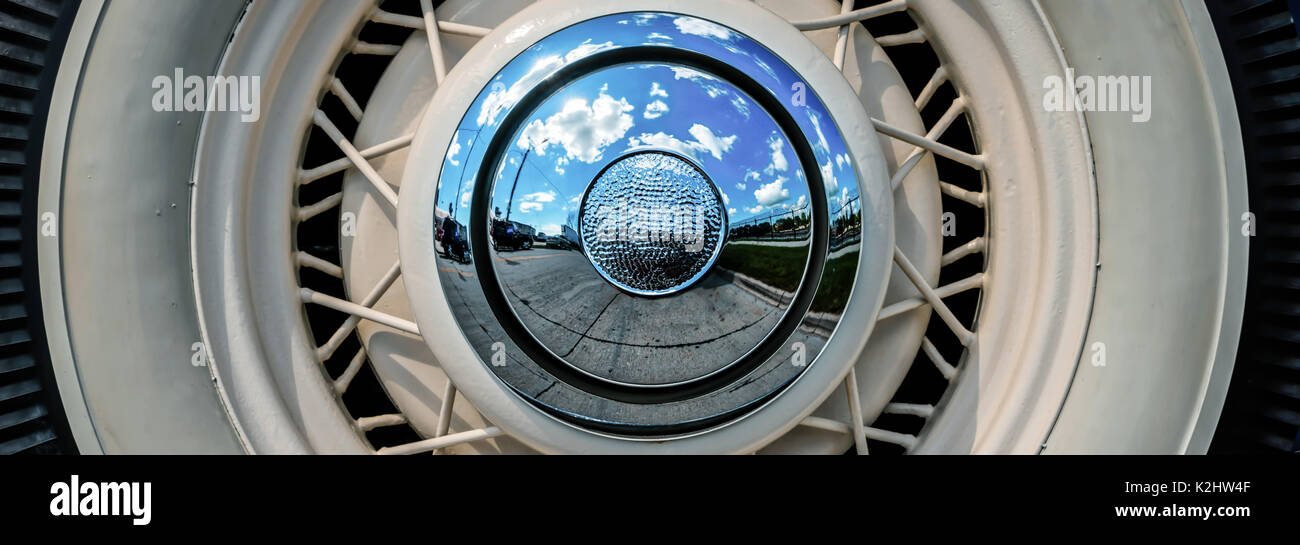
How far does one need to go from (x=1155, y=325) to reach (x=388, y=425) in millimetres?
1038

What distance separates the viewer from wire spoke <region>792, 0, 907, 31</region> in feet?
3.07

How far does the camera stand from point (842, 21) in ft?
3.10

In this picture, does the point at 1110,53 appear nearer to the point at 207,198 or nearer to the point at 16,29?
the point at 207,198

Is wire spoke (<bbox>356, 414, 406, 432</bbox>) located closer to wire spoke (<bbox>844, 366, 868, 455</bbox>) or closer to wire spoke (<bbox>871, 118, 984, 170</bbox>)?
wire spoke (<bbox>844, 366, 868, 455</bbox>)

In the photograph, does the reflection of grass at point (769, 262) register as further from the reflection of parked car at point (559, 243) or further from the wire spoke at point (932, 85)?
the wire spoke at point (932, 85)

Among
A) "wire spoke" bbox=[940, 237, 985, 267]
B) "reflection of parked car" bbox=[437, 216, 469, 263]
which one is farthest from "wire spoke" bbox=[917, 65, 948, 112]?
"reflection of parked car" bbox=[437, 216, 469, 263]

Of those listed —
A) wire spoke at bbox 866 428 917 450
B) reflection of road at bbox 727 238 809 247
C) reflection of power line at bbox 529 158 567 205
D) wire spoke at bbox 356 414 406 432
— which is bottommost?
→ wire spoke at bbox 866 428 917 450

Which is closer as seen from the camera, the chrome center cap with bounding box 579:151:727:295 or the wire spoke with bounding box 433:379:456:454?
the chrome center cap with bounding box 579:151:727:295

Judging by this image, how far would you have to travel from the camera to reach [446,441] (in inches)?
36.8

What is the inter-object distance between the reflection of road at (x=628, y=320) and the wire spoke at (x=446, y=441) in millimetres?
165

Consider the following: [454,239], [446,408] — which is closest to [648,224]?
[454,239]

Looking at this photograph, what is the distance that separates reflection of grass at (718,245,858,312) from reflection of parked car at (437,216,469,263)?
0.31 metres

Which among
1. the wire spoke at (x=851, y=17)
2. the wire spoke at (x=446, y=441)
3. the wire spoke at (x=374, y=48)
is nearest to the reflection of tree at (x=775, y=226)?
the wire spoke at (x=851, y=17)

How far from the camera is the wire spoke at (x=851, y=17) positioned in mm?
937
